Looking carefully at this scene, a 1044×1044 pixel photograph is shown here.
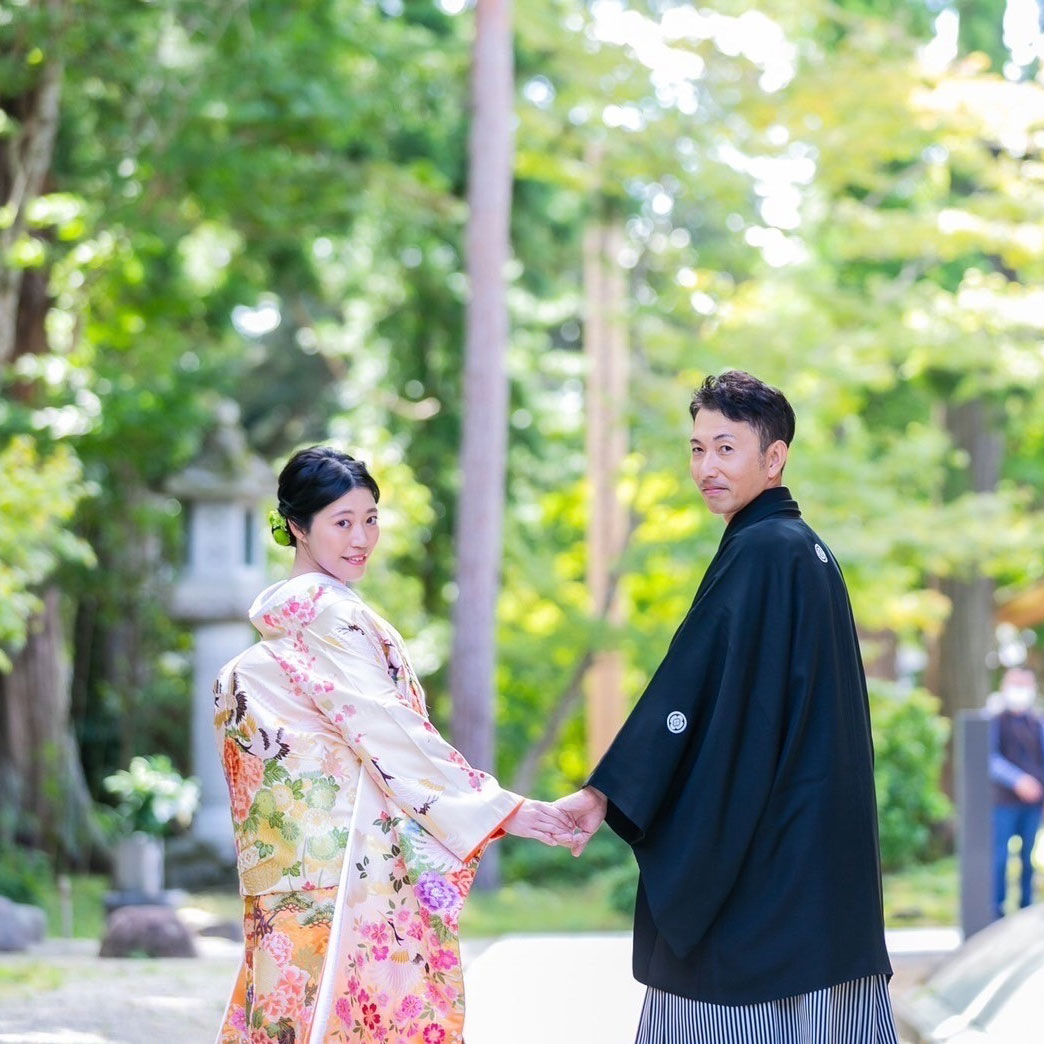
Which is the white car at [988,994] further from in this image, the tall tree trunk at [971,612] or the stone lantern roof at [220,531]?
the tall tree trunk at [971,612]

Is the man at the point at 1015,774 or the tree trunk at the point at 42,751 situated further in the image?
the tree trunk at the point at 42,751

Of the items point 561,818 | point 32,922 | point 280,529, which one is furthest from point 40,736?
point 561,818

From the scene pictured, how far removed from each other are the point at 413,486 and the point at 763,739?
12.6 metres

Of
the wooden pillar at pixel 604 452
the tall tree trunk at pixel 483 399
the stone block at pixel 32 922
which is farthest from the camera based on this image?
the wooden pillar at pixel 604 452

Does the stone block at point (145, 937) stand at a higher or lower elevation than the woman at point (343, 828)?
lower

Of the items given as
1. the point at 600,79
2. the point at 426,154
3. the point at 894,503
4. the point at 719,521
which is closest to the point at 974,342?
the point at 894,503

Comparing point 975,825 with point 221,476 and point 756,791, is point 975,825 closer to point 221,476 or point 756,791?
point 756,791

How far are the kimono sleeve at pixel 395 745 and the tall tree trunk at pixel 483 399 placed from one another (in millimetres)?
8621

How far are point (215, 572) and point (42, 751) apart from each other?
2.02 meters

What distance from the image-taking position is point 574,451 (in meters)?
17.7

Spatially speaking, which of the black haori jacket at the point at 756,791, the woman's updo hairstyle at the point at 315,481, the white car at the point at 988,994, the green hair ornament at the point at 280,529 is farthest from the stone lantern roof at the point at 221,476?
the black haori jacket at the point at 756,791

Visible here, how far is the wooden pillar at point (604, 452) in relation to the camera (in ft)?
43.9

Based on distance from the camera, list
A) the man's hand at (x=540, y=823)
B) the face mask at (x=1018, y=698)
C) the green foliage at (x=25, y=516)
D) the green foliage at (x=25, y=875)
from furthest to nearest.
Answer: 1. the green foliage at (x=25, y=875)
2. the face mask at (x=1018, y=698)
3. the green foliage at (x=25, y=516)
4. the man's hand at (x=540, y=823)

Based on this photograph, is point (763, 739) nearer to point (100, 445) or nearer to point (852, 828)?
point (852, 828)
